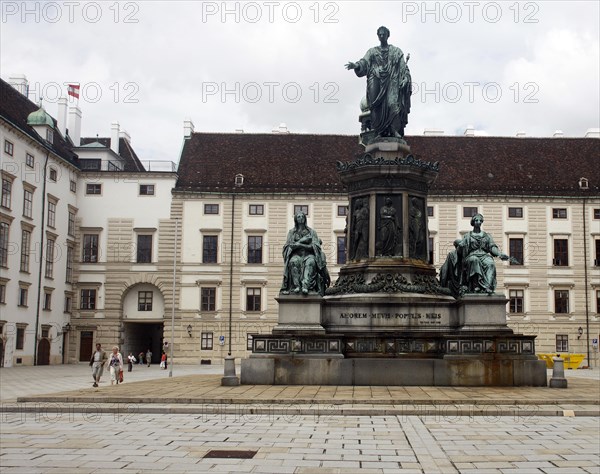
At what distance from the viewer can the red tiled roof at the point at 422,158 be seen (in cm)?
6331

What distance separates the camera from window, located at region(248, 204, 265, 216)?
63181 mm

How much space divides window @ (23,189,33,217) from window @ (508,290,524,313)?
35079mm

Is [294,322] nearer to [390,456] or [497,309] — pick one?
[497,309]

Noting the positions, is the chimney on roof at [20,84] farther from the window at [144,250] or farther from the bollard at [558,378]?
the bollard at [558,378]

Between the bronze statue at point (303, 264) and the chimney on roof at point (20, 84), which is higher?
the chimney on roof at point (20, 84)

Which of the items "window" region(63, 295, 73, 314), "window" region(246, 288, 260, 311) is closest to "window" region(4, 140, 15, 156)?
"window" region(63, 295, 73, 314)

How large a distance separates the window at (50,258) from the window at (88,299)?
4762 mm

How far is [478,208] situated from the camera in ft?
207

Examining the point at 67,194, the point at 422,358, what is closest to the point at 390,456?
the point at 422,358

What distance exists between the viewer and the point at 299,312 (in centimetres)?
2161

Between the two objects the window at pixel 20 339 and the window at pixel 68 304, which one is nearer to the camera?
the window at pixel 20 339

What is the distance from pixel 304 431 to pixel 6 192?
136 ft

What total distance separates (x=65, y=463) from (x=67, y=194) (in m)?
52.8

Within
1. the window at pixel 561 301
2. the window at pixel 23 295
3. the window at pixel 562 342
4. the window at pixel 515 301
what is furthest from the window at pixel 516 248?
the window at pixel 23 295
